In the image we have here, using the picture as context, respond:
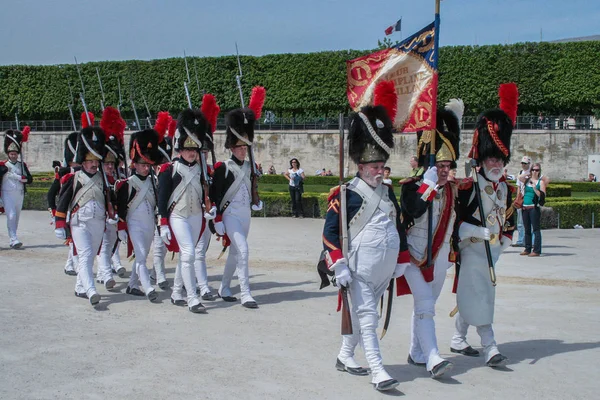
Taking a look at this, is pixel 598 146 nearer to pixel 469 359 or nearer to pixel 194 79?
pixel 194 79

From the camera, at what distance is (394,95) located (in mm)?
7074

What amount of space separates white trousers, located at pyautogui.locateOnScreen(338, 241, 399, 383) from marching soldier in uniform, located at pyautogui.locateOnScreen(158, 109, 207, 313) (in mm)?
3337

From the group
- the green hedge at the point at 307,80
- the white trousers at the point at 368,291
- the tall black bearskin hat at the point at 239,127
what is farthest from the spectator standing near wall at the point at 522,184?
the green hedge at the point at 307,80

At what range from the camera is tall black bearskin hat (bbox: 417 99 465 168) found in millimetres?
7426

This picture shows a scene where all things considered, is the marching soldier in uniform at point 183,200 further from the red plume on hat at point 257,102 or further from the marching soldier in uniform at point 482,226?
the marching soldier in uniform at point 482,226

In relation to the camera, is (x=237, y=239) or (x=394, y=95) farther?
(x=237, y=239)

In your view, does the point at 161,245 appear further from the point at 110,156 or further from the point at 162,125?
the point at 162,125

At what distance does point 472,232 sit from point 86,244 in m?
5.16

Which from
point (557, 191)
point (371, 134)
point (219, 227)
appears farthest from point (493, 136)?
point (557, 191)

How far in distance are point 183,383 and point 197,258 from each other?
13.3 feet

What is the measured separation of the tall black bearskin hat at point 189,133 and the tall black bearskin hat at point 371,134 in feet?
11.8

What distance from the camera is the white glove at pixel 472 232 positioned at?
Result: 721cm

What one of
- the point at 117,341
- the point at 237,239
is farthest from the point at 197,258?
the point at 117,341

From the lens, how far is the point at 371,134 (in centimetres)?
675
